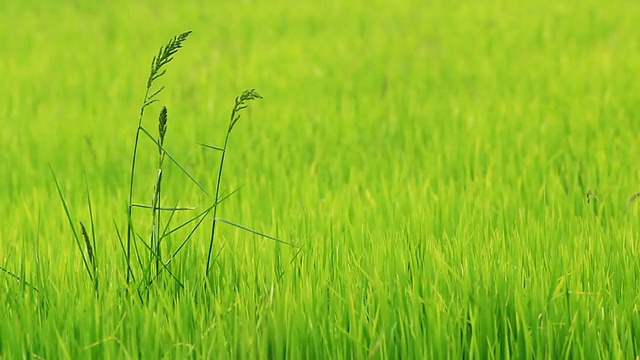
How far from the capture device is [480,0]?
9.02 m

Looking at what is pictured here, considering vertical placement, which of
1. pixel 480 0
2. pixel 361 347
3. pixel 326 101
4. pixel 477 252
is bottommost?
pixel 361 347

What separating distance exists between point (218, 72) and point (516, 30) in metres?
2.48

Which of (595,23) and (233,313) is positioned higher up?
(595,23)

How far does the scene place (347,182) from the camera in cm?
363

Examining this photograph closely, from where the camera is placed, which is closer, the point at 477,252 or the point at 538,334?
the point at 538,334

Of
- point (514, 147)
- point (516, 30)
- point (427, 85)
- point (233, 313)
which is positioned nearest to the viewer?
point (233, 313)

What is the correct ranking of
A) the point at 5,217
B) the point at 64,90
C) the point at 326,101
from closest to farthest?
the point at 5,217 → the point at 326,101 → the point at 64,90

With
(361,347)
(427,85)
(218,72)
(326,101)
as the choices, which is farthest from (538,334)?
(218,72)

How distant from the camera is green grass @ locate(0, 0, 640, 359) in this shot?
180cm

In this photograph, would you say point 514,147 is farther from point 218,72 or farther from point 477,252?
point 218,72

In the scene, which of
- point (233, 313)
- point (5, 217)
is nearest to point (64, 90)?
point (5, 217)

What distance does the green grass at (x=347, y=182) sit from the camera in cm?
180

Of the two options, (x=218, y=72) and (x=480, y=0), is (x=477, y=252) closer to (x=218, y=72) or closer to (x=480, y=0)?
(x=218, y=72)

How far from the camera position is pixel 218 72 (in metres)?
6.18
